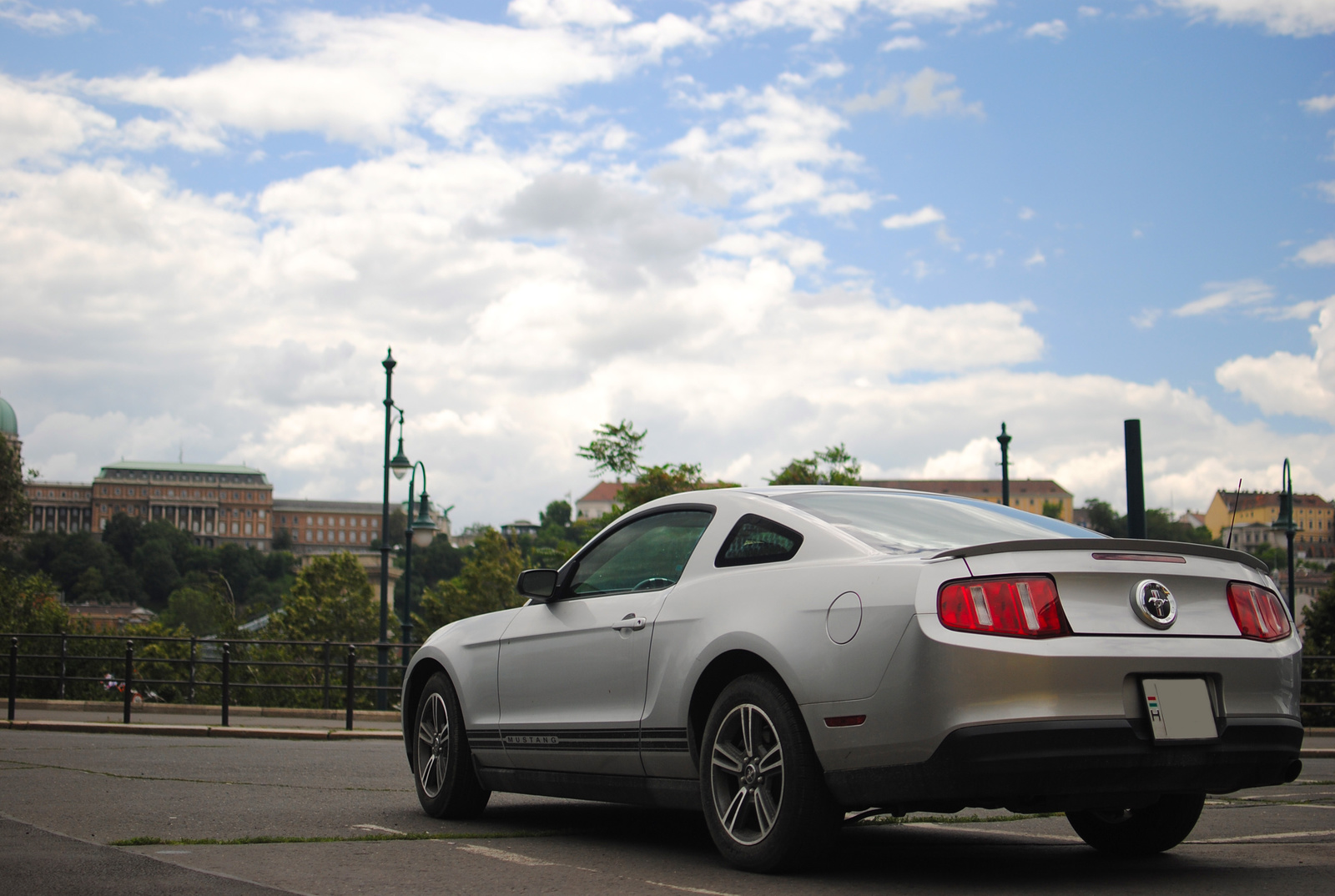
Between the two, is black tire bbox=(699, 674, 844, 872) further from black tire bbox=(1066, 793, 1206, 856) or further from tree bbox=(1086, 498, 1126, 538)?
tree bbox=(1086, 498, 1126, 538)

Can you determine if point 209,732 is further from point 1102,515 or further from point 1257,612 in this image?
point 1102,515

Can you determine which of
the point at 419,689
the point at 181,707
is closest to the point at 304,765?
the point at 419,689

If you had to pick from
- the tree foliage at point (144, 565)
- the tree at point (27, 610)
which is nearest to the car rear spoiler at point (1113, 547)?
the tree at point (27, 610)

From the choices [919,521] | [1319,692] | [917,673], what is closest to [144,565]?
[1319,692]

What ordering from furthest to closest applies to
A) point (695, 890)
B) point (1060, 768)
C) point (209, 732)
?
point (209, 732) → point (695, 890) → point (1060, 768)

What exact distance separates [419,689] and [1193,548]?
14.1ft

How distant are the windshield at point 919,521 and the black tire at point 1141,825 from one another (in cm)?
118

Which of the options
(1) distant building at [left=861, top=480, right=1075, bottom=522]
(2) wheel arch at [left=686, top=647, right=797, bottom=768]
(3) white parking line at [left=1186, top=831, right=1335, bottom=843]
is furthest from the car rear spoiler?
(1) distant building at [left=861, top=480, right=1075, bottom=522]

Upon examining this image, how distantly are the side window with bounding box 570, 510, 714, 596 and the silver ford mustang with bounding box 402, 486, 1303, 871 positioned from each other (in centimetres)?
2

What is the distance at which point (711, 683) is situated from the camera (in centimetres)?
504

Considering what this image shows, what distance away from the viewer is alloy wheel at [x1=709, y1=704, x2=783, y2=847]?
4605 mm

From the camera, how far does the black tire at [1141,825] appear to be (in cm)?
513

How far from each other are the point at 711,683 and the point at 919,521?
3.45ft

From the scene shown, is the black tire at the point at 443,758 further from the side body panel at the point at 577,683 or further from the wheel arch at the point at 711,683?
the wheel arch at the point at 711,683
